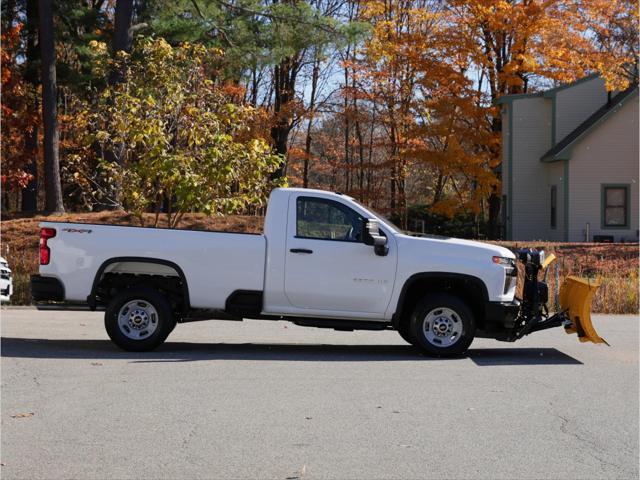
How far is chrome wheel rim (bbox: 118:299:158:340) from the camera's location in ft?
36.6

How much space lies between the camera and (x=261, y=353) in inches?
451

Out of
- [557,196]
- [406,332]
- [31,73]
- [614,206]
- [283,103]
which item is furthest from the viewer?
[283,103]

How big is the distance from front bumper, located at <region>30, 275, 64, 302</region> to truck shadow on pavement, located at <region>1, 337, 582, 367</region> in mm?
679

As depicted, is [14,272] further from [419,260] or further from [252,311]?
[419,260]

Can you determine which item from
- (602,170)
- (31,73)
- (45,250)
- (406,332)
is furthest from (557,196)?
(45,250)

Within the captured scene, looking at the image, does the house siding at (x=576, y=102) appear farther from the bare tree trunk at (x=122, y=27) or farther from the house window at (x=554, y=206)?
the bare tree trunk at (x=122, y=27)

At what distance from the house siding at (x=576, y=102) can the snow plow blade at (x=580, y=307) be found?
973 inches

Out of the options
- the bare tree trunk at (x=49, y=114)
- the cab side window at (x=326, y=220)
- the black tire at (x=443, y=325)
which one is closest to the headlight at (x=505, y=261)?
the black tire at (x=443, y=325)

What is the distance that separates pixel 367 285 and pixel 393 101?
2933cm

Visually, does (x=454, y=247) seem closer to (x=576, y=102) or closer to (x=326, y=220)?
(x=326, y=220)

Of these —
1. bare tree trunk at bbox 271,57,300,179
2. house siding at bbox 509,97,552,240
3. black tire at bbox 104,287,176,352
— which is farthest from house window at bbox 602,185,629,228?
black tire at bbox 104,287,176,352

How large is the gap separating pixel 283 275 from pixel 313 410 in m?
3.31

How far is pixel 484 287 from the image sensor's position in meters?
11.1

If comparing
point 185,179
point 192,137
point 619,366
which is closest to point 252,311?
point 619,366
